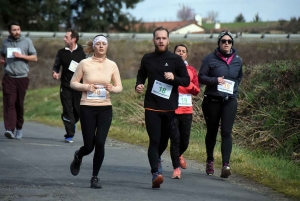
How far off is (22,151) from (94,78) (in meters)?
4.11

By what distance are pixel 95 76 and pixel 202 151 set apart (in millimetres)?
4242

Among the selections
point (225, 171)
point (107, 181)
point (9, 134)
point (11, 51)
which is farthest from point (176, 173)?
point (11, 51)

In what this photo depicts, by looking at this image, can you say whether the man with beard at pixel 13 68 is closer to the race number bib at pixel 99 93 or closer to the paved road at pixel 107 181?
the paved road at pixel 107 181

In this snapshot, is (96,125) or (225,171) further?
(225,171)

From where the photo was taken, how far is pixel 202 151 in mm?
13477

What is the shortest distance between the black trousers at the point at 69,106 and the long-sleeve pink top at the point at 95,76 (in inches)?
222

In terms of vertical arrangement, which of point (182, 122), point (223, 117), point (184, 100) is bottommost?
point (182, 122)

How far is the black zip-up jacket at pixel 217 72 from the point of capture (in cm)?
1078

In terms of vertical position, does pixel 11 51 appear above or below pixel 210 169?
above

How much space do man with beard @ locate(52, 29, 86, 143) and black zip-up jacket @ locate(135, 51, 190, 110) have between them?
18.2 feet

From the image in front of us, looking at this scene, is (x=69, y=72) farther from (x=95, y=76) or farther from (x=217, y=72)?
(x=95, y=76)

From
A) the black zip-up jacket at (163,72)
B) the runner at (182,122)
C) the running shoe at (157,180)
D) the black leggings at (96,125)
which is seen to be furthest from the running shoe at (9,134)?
the running shoe at (157,180)

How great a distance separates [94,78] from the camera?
976 cm

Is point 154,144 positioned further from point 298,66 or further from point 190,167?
point 298,66
